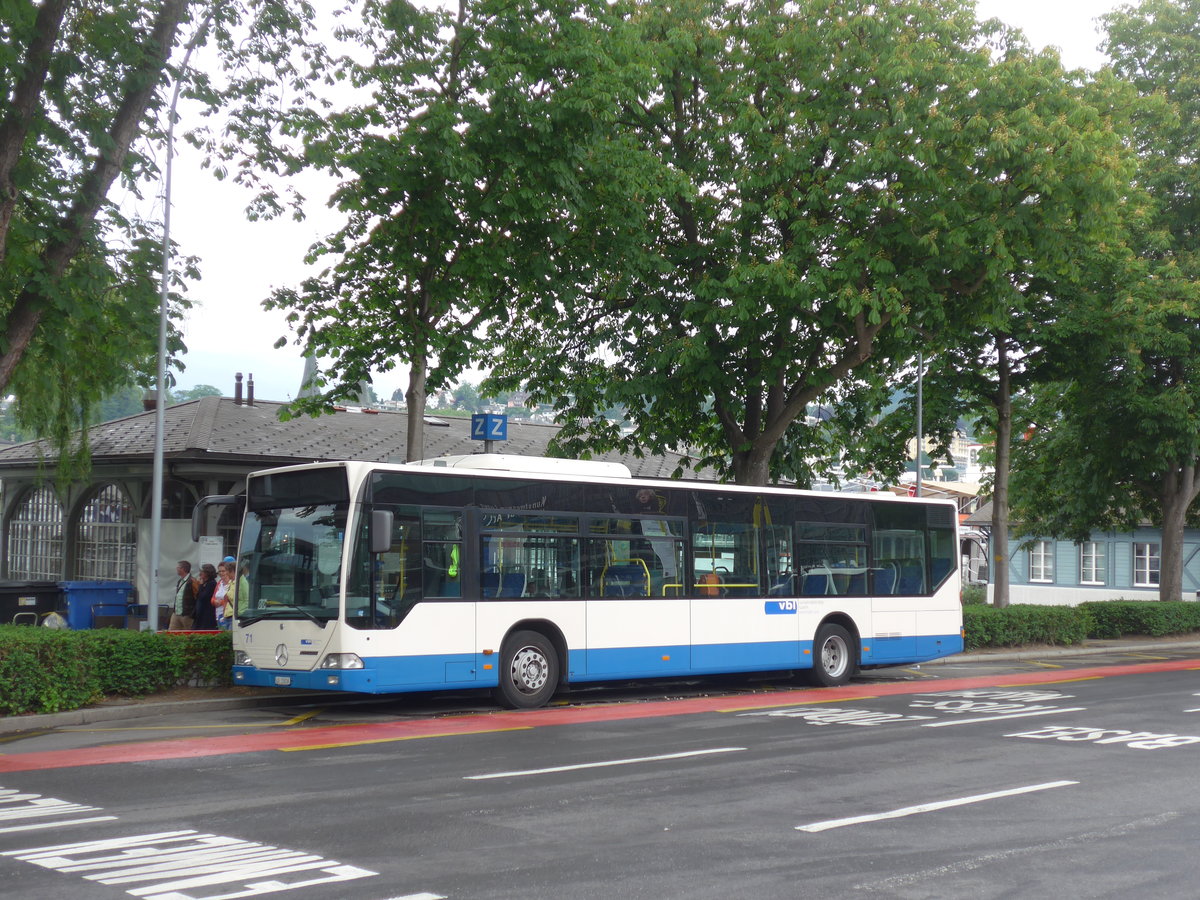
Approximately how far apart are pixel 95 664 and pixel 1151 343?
23634mm

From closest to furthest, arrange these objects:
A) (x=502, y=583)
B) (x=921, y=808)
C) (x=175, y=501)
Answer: (x=921, y=808) → (x=502, y=583) → (x=175, y=501)

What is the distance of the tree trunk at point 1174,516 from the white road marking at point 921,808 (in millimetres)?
26872

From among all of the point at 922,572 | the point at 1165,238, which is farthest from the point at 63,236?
the point at 1165,238

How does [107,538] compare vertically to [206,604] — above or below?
above

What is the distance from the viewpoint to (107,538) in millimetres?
26797

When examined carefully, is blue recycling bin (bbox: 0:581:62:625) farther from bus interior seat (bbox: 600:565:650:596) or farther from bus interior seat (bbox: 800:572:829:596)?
bus interior seat (bbox: 800:572:829:596)

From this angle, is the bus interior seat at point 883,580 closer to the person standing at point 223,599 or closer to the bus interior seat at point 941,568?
the bus interior seat at point 941,568

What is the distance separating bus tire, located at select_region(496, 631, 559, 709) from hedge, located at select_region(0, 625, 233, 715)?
3826mm

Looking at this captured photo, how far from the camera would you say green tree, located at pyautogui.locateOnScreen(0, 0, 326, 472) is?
528 inches

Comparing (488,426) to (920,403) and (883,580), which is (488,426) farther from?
(920,403)

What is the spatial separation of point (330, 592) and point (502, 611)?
2260 mm

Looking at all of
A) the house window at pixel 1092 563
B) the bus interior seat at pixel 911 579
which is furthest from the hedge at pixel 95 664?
the house window at pixel 1092 563

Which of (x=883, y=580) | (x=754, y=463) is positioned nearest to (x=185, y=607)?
(x=754, y=463)

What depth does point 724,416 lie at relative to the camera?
24.0m
